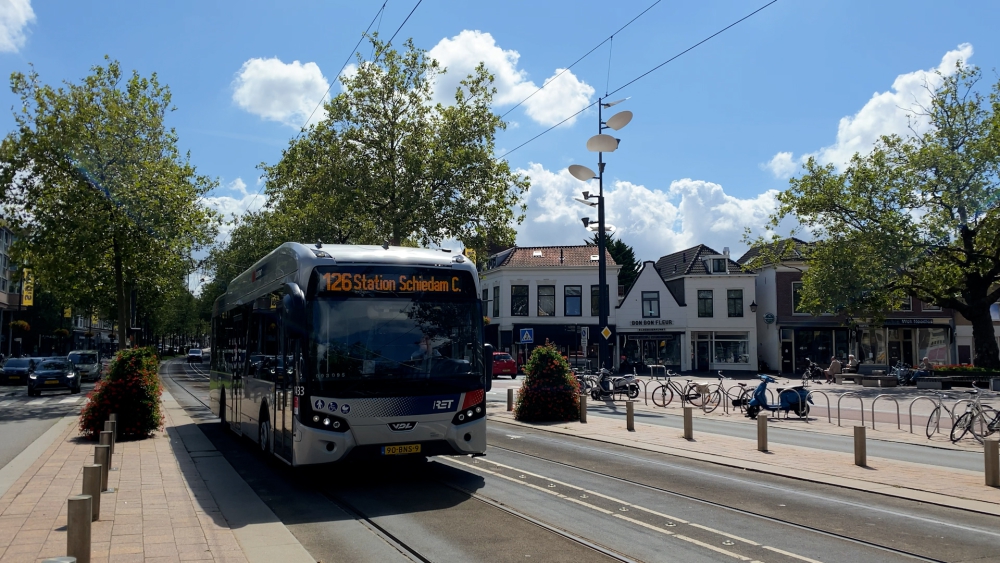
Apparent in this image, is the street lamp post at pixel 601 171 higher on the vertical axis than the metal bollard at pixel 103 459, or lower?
higher

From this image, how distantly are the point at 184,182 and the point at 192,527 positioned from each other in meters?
23.6

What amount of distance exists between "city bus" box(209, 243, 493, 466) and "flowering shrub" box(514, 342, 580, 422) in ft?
28.0

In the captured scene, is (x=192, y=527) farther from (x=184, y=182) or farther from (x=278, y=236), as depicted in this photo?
(x=278, y=236)

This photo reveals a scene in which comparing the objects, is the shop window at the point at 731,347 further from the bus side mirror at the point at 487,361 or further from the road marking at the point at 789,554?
the road marking at the point at 789,554

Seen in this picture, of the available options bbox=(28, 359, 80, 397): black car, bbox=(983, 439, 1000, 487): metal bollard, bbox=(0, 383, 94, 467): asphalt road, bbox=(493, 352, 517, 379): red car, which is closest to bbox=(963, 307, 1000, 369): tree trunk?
bbox=(493, 352, 517, 379): red car

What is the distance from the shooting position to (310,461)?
956 cm

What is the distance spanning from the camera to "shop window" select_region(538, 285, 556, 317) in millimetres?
55156

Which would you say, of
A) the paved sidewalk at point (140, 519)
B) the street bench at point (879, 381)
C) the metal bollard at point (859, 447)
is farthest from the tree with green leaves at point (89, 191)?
the street bench at point (879, 381)

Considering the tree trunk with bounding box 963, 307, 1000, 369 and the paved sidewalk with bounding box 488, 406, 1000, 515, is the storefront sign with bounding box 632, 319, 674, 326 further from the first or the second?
the paved sidewalk with bounding box 488, 406, 1000, 515

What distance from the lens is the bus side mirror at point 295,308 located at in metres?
9.29

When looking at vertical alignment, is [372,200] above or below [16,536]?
above

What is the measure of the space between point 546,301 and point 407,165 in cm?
2591

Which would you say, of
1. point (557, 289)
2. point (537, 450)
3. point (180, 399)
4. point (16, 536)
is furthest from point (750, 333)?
point (16, 536)

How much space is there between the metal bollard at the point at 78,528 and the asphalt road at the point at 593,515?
1.95m
